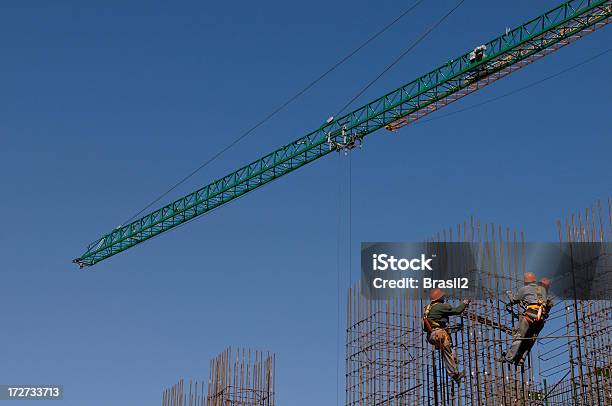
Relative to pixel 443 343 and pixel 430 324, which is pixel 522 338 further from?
pixel 430 324

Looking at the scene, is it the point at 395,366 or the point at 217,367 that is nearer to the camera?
the point at 395,366

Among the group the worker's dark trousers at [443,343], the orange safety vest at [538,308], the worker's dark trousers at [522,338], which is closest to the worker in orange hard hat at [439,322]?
the worker's dark trousers at [443,343]

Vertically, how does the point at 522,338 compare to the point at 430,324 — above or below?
below

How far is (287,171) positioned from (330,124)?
5.38 metres

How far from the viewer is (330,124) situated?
60719mm

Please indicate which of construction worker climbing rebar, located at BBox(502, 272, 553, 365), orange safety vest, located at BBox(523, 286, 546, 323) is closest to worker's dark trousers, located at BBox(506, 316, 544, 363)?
construction worker climbing rebar, located at BBox(502, 272, 553, 365)

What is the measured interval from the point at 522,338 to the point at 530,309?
0.82m

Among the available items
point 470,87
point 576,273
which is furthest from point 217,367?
point 470,87

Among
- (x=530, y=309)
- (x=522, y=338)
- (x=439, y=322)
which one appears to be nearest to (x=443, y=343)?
(x=439, y=322)

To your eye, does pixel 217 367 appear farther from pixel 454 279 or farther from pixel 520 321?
pixel 520 321

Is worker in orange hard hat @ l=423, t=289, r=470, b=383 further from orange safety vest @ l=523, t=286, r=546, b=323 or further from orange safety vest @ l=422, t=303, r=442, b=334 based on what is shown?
orange safety vest @ l=523, t=286, r=546, b=323

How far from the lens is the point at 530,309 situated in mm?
23969

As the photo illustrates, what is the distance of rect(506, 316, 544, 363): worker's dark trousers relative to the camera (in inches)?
953

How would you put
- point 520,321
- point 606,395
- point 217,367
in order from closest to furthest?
point 520,321 → point 606,395 → point 217,367
